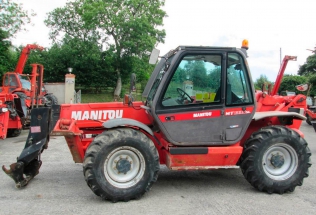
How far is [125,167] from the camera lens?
4391mm

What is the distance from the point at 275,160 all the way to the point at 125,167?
2450 mm

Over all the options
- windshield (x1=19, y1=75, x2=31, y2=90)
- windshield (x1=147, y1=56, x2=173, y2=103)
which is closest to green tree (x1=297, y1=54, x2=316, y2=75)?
windshield (x1=19, y1=75, x2=31, y2=90)

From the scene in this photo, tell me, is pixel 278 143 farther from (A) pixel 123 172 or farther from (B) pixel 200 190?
(A) pixel 123 172

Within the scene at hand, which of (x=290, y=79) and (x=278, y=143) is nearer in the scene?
(x=278, y=143)

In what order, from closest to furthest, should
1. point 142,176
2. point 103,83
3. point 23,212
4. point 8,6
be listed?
point 23,212, point 142,176, point 8,6, point 103,83

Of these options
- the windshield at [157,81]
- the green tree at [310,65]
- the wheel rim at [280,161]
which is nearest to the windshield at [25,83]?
the windshield at [157,81]

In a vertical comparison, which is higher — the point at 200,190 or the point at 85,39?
the point at 85,39

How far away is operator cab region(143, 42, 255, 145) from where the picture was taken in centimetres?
461

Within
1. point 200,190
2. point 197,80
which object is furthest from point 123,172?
point 197,80

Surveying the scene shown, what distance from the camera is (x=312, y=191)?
492 cm

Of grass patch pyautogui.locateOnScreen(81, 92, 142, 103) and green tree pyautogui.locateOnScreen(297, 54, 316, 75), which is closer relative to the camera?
grass patch pyautogui.locateOnScreen(81, 92, 142, 103)

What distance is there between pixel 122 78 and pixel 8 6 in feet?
40.3

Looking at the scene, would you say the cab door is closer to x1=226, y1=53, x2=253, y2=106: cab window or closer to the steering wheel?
the steering wheel

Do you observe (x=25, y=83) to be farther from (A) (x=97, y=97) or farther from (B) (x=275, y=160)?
(A) (x=97, y=97)
